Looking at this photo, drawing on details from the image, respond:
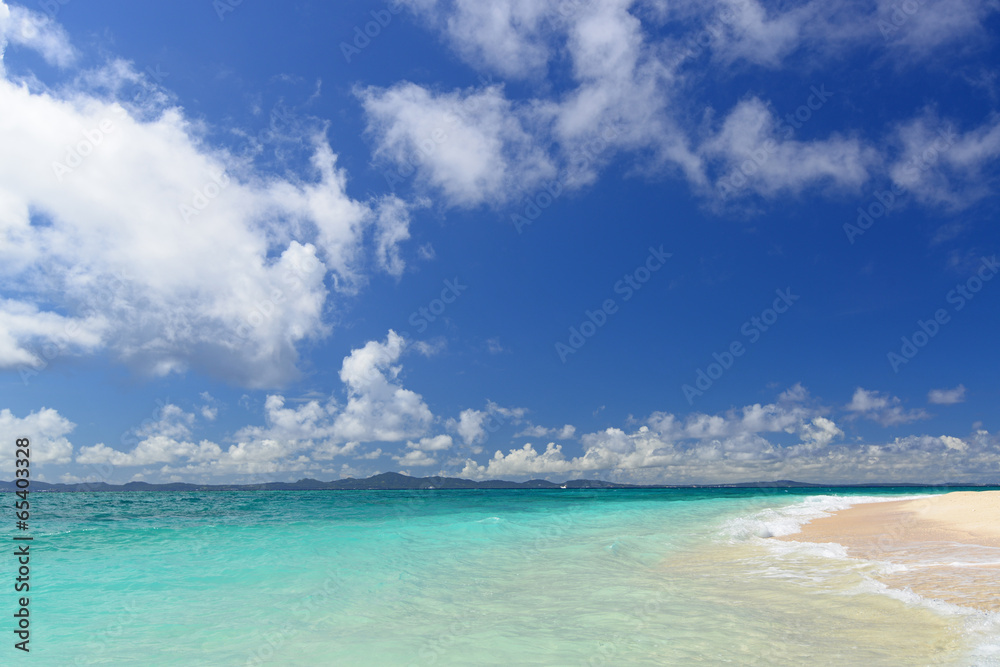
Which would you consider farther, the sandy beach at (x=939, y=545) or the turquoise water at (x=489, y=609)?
the sandy beach at (x=939, y=545)

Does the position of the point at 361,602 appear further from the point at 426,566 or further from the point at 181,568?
the point at 181,568

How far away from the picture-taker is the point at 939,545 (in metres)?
13.8

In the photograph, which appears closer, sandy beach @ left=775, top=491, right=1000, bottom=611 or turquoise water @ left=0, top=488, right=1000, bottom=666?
turquoise water @ left=0, top=488, right=1000, bottom=666

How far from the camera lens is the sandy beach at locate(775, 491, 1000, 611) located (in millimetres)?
8383

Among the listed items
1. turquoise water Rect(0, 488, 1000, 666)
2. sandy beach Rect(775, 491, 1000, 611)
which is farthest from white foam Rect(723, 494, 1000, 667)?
sandy beach Rect(775, 491, 1000, 611)

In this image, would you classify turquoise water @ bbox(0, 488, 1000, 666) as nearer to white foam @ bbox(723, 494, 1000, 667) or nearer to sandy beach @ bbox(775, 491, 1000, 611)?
white foam @ bbox(723, 494, 1000, 667)

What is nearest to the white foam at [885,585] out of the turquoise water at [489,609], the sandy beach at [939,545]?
the turquoise water at [489,609]

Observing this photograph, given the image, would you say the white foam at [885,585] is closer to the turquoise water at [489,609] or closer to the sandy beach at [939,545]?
the turquoise water at [489,609]

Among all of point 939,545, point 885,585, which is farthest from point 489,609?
point 939,545

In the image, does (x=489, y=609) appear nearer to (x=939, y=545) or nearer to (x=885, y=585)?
(x=885, y=585)

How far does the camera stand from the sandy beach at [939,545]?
27.5 feet

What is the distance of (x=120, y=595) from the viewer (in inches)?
414

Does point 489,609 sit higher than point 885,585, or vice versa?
point 885,585

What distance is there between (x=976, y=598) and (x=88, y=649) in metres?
13.2
